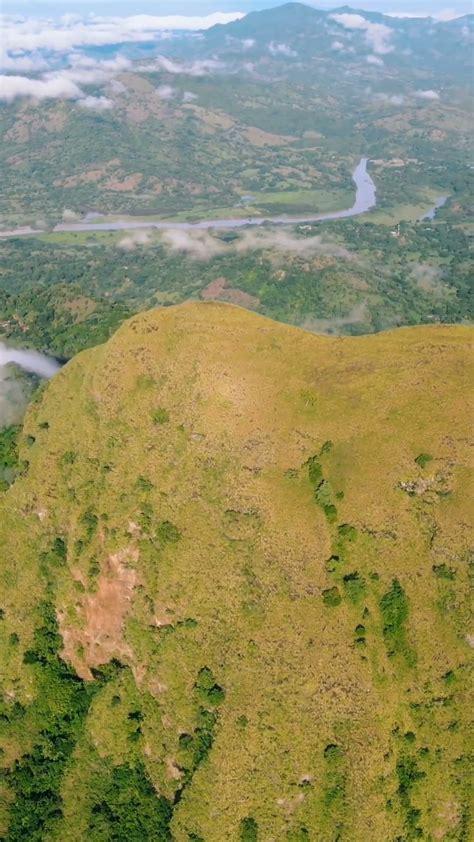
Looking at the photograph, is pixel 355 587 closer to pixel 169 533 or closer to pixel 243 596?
pixel 243 596

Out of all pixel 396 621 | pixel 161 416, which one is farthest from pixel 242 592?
pixel 161 416

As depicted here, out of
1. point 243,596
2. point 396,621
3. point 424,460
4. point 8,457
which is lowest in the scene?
point 8,457

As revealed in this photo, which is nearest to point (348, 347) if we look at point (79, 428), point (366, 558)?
point (366, 558)

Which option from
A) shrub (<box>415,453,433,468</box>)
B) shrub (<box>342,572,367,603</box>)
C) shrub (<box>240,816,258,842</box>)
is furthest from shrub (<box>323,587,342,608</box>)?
shrub (<box>240,816,258,842</box>)

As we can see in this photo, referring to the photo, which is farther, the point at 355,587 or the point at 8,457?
the point at 8,457

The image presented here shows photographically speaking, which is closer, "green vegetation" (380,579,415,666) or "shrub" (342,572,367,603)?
"green vegetation" (380,579,415,666)

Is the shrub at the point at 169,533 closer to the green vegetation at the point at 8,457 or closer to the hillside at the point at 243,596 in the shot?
the hillside at the point at 243,596

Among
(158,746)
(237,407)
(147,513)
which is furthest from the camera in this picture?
(237,407)

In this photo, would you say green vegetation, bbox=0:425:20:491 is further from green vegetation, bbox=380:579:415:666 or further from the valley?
green vegetation, bbox=380:579:415:666

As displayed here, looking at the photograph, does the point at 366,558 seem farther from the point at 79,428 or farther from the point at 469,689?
the point at 79,428
